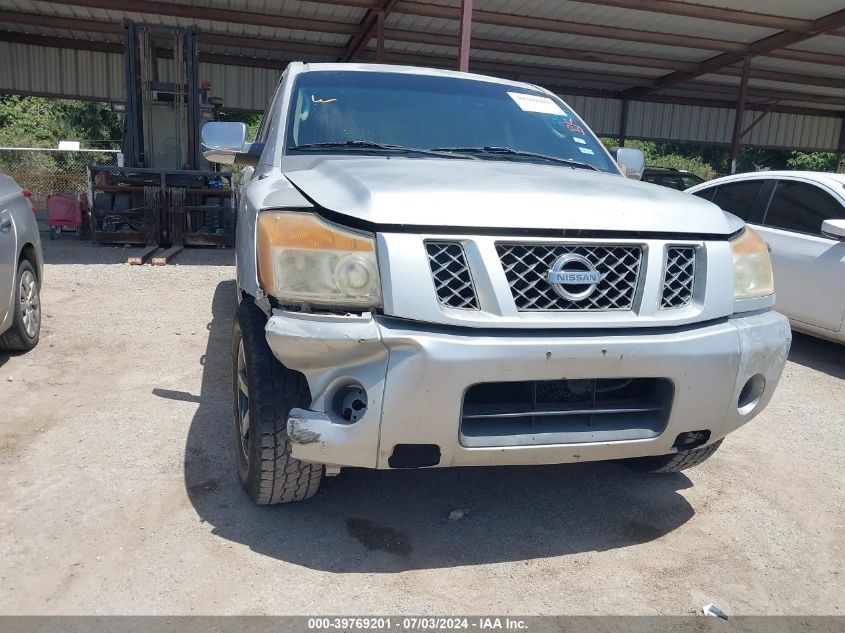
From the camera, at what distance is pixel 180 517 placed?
104 inches

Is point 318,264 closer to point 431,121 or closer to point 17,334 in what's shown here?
point 431,121

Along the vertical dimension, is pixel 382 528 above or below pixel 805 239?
below

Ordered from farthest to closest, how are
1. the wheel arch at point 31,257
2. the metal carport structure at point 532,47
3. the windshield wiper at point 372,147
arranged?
the metal carport structure at point 532,47
the wheel arch at point 31,257
the windshield wiper at point 372,147

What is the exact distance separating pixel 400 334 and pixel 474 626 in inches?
36.7

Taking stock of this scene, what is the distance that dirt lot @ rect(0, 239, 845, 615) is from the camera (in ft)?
7.34

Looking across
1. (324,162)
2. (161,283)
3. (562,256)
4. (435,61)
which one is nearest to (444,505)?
(562,256)

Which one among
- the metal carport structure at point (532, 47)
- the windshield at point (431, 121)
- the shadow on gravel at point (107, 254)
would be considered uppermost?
the metal carport structure at point (532, 47)

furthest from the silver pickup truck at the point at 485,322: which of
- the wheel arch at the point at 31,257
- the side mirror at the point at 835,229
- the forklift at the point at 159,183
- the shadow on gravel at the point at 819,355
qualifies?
the forklift at the point at 159,183

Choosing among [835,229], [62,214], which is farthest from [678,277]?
[62,214]

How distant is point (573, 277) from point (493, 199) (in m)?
0.36

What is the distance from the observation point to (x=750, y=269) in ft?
8.56

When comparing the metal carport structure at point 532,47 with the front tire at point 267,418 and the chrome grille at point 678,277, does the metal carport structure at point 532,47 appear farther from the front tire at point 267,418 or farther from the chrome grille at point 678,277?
the front tire at point 267,418

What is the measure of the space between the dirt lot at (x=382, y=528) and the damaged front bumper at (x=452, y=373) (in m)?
0.45

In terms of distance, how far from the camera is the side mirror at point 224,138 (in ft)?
11.1
